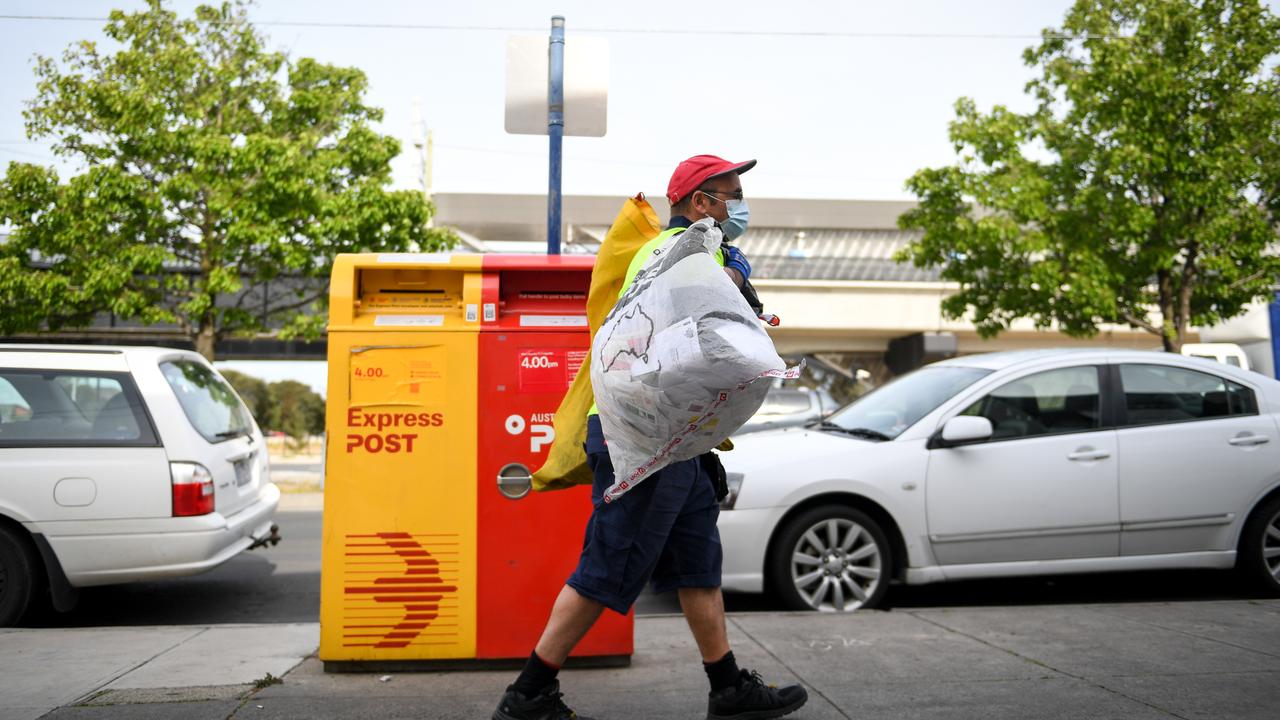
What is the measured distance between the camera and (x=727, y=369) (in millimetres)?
2545

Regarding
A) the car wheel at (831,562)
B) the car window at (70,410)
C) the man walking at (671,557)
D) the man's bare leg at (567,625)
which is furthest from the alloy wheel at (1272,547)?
the car window at (70,410)

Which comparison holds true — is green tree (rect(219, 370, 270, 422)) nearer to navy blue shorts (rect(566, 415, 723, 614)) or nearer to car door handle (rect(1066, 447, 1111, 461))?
car door handle (rect(1066, 447, 1111, 461))

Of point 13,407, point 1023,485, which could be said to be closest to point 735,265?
point 1023,485

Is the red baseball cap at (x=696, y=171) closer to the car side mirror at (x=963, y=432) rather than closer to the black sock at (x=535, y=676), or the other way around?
the black sock at (x=535, y=676)

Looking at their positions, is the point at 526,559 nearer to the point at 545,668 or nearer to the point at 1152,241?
the point at 545,668

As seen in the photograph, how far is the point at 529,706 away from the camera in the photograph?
2924 mm

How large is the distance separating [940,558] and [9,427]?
5.13 metres

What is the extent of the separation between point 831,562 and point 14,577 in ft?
14.0

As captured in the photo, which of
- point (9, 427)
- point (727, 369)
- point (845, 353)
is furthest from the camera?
point (845, 353)

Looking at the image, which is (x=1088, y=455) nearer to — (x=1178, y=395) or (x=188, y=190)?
(x=1178, y=395)

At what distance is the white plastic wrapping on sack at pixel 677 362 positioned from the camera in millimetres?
2553

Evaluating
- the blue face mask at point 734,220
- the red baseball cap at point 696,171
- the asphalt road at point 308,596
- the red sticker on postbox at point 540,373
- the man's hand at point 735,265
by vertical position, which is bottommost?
the asphalt road at point 308,596

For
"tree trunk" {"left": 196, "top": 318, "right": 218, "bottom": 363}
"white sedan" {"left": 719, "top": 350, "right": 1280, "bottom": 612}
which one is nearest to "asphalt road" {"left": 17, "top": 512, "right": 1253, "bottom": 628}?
"white sedan" {"left": 719, "top": 350, "right": 1280, "bottom": 612}

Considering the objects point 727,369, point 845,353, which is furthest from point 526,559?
point 845,353
